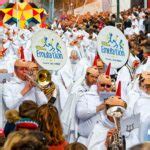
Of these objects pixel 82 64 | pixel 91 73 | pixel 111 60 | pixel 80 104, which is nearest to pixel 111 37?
pixel 111 60

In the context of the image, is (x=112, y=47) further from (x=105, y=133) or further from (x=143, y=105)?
(x=105, y=133)

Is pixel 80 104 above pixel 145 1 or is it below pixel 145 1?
below

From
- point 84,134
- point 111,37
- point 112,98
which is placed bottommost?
point 84,134

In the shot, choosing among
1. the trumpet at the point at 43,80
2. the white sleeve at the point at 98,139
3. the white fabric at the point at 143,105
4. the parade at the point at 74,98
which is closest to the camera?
the parade at the point at 74,98

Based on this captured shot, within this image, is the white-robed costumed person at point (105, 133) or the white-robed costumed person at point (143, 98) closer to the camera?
the white-robed costumed person at point (105, 133)

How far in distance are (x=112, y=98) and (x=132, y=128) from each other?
12.4 inches

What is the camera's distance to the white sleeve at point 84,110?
6273 millimetres

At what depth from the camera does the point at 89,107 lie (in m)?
6.30

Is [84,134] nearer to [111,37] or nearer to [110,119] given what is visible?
[110,119]

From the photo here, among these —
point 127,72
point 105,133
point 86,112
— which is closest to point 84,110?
point 86,112

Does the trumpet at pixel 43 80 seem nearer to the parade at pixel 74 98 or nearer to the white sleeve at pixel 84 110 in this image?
→ the parade at pixel 74 98

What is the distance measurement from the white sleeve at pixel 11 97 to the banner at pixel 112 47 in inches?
54.9

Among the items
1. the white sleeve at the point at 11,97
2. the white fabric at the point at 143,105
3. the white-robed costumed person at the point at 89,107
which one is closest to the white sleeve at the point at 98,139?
the white fabric at the point at 143,105

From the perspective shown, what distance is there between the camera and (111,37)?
8.21 m
